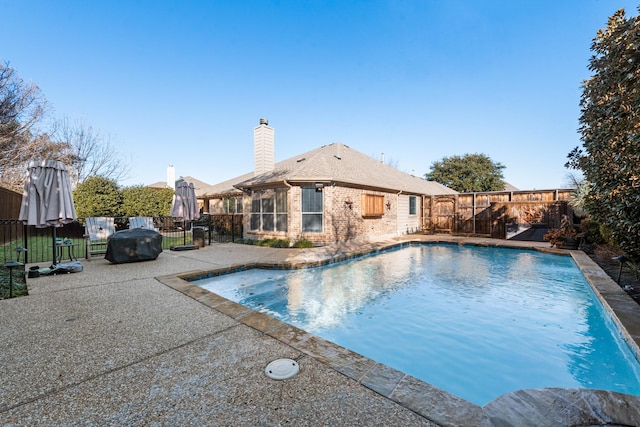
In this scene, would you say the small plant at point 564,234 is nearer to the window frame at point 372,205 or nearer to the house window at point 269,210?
the window frame at point 372,205

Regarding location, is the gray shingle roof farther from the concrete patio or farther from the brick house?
the concrete patio

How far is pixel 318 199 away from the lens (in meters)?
11.1

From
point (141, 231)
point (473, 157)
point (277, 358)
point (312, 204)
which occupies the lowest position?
point (277, 358)

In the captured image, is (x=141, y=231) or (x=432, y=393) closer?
(x=432, y=393)

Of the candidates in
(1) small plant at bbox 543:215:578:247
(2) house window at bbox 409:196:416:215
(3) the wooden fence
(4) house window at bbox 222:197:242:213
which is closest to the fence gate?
(3) the wooden fence

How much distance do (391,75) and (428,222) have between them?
28.6 ft

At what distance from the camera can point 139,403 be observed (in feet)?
6.21

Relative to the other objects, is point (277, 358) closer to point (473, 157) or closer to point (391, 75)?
point (391, 75)

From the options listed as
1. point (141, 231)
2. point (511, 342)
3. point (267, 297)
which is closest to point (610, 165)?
point (511, 342)

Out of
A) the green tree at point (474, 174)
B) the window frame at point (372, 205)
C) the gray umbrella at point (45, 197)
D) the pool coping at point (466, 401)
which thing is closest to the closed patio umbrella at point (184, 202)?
the gray umbrella at point (45, 197)

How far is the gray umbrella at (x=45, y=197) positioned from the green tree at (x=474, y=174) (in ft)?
107

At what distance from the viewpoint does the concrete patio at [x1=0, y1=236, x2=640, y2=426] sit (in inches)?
68.7

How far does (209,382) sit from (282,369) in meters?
0.58

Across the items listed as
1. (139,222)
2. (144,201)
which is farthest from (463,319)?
(144,201)
